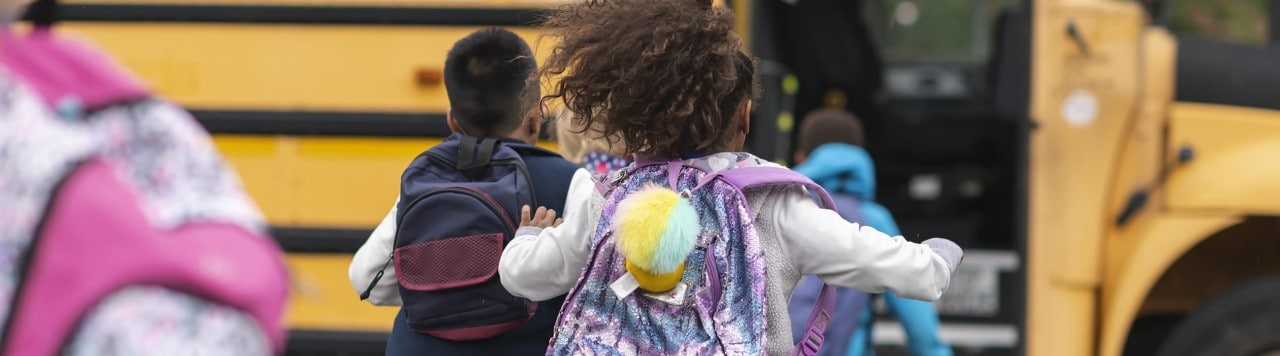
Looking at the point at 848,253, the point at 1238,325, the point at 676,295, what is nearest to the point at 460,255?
the point at 676,295

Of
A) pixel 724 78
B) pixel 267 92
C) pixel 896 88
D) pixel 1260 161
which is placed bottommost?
pixel 896 88

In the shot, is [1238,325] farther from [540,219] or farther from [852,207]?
[540,219]

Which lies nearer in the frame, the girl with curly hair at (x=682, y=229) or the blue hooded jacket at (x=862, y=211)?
the girl with curly hair at (x=682, y=229)

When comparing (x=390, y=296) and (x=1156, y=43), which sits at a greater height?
(x=390, y=296)

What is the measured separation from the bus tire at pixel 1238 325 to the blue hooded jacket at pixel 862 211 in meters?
0.88

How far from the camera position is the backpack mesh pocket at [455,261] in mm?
2020

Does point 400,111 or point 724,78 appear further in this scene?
point 400,111

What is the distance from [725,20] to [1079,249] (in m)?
2.60

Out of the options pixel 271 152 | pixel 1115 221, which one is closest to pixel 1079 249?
pixel 1115 221

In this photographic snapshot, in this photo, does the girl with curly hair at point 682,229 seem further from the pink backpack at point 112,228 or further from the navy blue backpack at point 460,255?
the pink backpack at point 112,228

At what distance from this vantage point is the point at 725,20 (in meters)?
1.77

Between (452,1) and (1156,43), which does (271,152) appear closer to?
(452,1)

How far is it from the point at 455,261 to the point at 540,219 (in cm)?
14

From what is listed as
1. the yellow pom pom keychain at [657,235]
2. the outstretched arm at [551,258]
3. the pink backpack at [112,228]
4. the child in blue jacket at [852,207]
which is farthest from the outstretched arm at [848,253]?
the child in blue jacket at [852,207]
